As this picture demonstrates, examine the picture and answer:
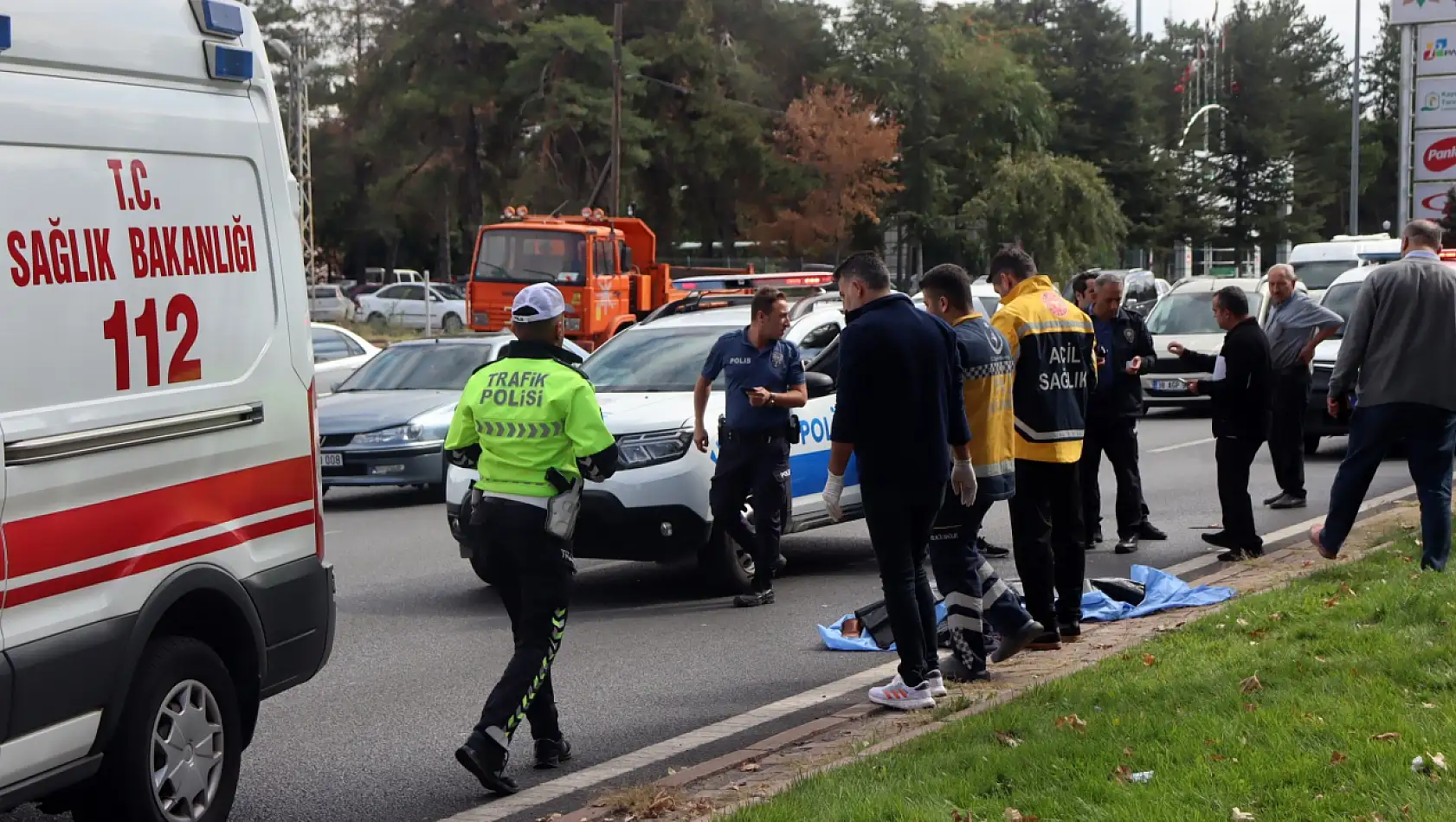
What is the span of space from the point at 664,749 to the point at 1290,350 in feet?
25.6

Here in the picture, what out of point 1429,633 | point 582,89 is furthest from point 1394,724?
point 582,89

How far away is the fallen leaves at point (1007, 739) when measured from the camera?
5.87 m

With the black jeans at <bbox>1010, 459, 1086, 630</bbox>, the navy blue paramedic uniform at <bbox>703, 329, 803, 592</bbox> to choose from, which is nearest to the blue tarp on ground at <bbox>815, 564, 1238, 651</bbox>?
the black jeans at <bbox>1010, 459, 1086, 630</bbox>

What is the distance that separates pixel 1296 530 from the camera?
12148 millimetres

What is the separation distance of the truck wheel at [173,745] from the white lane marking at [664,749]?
0.82 meters

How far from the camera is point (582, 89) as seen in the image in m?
48.3

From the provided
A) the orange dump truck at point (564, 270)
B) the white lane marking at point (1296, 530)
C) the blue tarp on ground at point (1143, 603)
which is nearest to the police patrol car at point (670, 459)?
the blue tarp on ground at point (1143, 603)

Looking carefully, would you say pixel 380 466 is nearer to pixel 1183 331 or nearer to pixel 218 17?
pixel 218 17

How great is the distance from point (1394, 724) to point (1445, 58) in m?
26.2

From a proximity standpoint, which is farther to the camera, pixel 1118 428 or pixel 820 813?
pixel 1118 428

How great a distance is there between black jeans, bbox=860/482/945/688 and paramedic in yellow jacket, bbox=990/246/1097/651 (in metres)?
1.24

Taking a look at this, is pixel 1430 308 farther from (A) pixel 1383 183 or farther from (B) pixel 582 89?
(A) pixel 1383 183

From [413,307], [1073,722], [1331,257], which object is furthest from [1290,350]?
[413,307]

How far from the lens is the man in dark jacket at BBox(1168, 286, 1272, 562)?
10.8 meters
